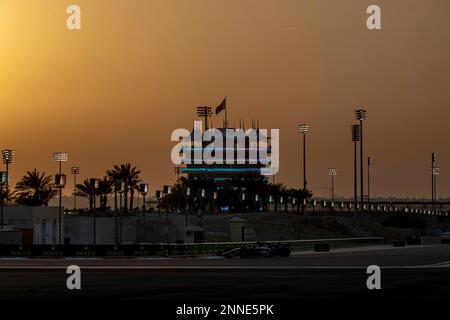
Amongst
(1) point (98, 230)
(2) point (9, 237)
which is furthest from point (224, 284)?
(1) point (98, 230)

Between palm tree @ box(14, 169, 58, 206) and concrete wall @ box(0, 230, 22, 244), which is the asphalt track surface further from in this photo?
palm tree @ box(14, 169, 58, 206)

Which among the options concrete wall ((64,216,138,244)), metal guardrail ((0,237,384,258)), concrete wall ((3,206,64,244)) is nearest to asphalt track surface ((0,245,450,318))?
metal guardrail ((0,237,384,258))

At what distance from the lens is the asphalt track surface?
3036 centimetres

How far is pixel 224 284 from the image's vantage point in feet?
122

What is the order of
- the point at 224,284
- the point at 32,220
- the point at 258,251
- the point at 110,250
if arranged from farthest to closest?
1. the point at 32,220
2. the point at 258,251
3. the point at 110,250
4. the point at 224,284

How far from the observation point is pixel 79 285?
3562 cm

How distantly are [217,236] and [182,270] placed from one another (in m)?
83.8

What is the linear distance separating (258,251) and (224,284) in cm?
3069

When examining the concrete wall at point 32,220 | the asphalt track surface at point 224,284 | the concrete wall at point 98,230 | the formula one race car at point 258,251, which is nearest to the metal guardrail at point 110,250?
the formula one race car at point 258,251

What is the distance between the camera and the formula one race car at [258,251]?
6694 centimetres

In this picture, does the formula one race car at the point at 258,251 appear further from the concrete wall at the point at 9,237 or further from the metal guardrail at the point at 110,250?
the concrete wall at the point at 9,237

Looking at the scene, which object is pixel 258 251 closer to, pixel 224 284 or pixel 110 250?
pixel 110 250

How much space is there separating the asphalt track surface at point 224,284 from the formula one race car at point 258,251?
13864 mm
